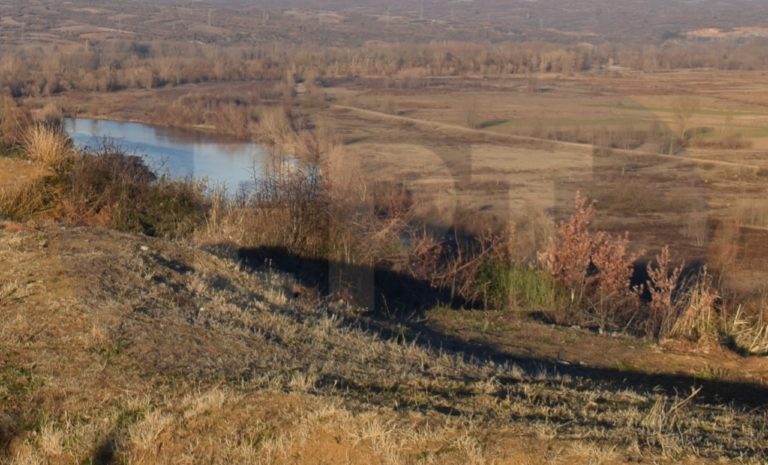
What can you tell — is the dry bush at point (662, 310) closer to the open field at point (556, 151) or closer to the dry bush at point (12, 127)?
the open field at point (556, 151)

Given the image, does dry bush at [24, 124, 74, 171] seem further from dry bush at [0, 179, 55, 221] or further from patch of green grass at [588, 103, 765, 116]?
patch of green grass at [588, 103, 765, 116]

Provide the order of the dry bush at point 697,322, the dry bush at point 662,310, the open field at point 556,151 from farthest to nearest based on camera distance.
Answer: the open field at point 556,151 < the dry bush at point 662,310 < the dry bush at point 697,322

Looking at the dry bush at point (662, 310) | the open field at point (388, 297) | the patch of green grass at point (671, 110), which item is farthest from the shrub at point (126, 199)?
the patch of green grass at point (671, 110)

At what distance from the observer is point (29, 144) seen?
13.6 m

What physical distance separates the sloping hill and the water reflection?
6.87 m

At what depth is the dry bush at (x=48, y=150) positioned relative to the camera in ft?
42.6

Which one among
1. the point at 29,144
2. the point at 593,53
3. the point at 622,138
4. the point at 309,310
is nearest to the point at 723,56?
the point at 593,53

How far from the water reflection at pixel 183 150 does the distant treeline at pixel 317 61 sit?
1115cm

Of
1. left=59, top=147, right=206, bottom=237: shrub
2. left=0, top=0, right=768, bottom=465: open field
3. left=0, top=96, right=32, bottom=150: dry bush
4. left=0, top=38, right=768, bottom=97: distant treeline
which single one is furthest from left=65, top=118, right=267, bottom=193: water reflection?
left=0, top=38, right=768, bottom=97: distant treeline

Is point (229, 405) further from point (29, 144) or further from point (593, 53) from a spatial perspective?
point (593, 53)

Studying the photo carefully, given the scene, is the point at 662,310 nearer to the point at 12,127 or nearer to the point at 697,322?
the point at 697,322

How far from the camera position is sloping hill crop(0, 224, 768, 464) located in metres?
4.85

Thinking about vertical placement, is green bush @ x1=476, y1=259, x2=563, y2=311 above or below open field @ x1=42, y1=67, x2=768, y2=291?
above

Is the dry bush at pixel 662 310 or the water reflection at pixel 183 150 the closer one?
the dry bush at pixel 662 310
